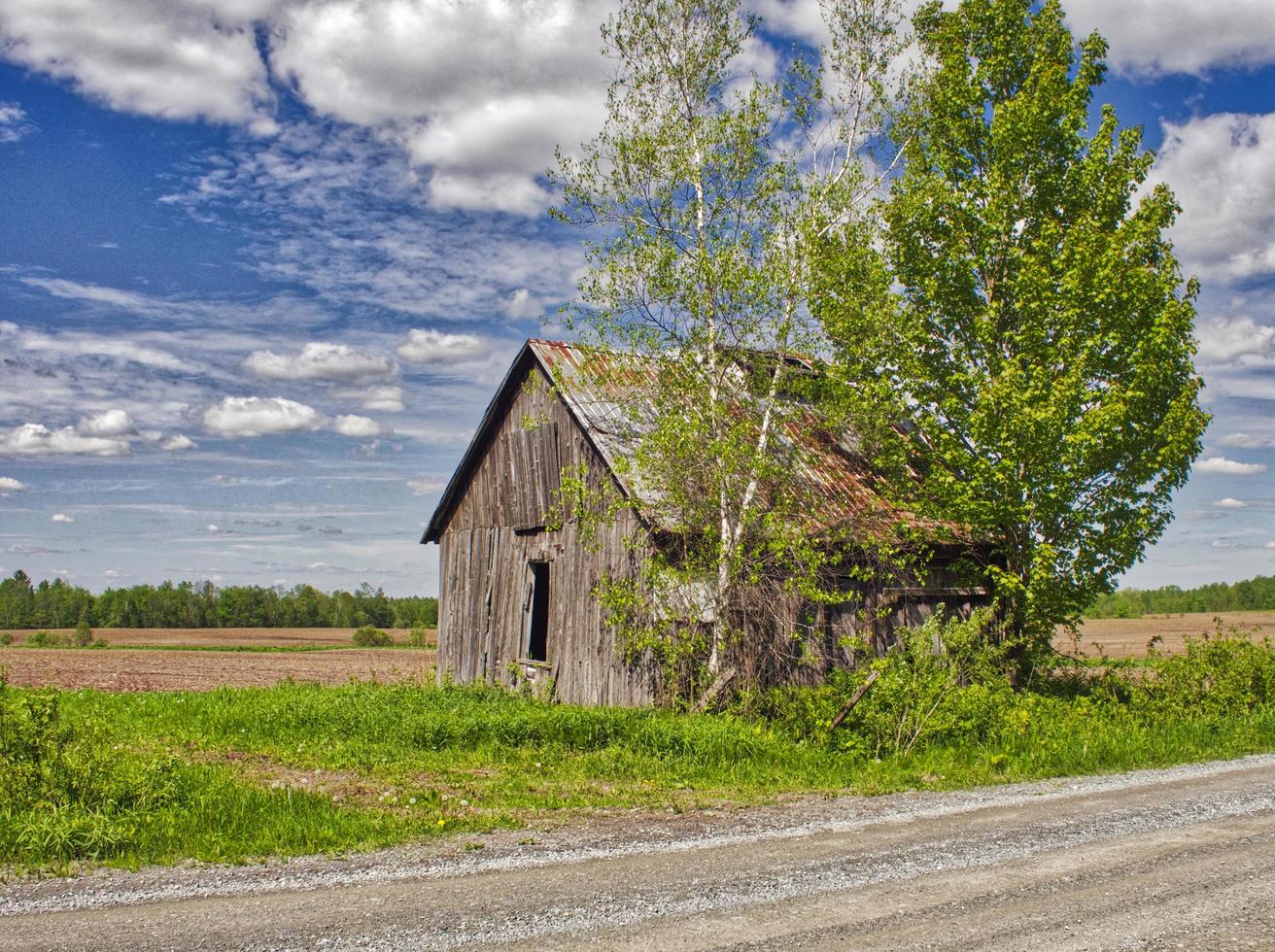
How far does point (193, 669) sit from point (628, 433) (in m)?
24.1

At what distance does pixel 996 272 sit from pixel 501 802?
43.6 ft

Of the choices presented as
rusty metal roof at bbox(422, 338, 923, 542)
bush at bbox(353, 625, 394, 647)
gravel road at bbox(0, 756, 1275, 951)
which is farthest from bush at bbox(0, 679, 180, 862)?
bush at bbox(353, 625, 394, 647)

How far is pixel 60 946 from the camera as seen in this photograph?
5141 mm

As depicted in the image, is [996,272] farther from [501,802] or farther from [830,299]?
[501,802]

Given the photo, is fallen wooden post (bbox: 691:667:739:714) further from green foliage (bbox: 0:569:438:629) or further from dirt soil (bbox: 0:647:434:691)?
green foliage (bbox: 0:569:438:629)

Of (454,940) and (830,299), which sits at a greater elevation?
(830,299)

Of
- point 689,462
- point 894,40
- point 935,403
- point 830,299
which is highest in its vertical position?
point 894,40

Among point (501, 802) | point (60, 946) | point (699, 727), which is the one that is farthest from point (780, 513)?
point (60, 946)

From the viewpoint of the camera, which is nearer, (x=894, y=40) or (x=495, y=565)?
(x=894, y=40)

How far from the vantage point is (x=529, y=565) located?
57.5 feet

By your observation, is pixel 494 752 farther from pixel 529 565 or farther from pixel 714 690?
pixel 529 565

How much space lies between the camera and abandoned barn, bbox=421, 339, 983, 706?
50.4 feet

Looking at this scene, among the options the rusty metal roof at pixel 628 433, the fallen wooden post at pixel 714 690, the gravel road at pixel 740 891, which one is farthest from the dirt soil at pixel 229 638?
the gravel road at pixel 740 891

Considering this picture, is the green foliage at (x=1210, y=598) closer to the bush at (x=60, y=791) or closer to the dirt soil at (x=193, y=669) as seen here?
the dirt soil at (x=193, y=669)
